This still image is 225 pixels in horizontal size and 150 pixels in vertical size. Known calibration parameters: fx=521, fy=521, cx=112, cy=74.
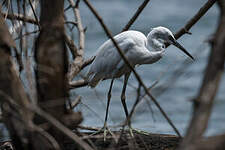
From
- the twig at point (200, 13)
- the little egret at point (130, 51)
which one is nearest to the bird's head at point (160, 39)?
the little egret at point (130, 51)

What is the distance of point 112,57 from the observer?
13.8ft

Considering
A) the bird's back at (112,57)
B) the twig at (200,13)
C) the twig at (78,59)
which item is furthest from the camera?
the bird's back at (112,57)

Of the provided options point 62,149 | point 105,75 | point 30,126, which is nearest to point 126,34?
point 105,75

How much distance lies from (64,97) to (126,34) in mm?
2228

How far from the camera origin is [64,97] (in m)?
2.08

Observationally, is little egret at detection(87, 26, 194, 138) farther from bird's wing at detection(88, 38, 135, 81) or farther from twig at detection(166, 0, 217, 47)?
twig at detection(166, 0, 217, 47)

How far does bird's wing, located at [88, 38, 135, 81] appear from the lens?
4.19m

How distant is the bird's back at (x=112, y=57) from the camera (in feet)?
13.7

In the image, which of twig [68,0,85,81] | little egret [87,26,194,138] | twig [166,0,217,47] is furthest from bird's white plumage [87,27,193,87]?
twig [166,0,217,47]

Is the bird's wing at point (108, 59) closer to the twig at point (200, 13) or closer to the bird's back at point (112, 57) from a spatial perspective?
the bird's back at point (112, 57)

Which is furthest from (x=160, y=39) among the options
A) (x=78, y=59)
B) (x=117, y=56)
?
(x=78, y=59)

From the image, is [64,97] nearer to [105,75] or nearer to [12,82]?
[12,82]

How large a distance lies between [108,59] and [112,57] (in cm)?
4

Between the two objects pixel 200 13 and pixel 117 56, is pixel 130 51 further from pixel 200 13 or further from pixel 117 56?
pixel 200 13
